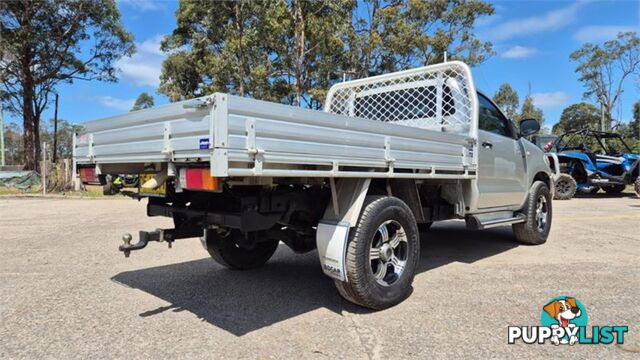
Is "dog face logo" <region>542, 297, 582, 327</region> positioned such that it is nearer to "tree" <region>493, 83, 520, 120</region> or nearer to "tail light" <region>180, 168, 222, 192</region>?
"tail light" <region>180, 168, 222, 192</region>

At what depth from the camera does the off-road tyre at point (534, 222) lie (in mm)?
6535

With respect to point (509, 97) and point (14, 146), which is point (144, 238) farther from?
point (14, 146)

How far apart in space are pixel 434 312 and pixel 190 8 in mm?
25047

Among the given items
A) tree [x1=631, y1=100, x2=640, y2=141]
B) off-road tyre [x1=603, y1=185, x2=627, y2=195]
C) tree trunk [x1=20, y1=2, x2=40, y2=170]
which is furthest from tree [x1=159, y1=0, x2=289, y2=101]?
tree [x1=631, y1=100, x2=640, y2=141]

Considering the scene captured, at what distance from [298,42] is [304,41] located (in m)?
0.45

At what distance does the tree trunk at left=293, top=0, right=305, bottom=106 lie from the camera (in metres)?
21.3

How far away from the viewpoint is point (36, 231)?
8484 millimetres

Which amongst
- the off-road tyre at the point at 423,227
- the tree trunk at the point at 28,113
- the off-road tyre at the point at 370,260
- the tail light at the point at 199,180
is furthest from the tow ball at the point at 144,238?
the tree trunk at the point at 28,113

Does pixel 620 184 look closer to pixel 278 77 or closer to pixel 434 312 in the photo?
pixel 434 312

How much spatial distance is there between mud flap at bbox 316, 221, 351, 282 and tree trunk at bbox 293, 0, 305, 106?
A: 63.5 feet

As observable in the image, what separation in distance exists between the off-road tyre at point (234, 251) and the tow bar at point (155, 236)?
370mm

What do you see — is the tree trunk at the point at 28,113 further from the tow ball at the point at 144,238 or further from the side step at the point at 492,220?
the side step at the point at 492,220

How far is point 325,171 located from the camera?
10.8 ft

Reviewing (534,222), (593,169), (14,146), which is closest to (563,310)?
(534,222)
